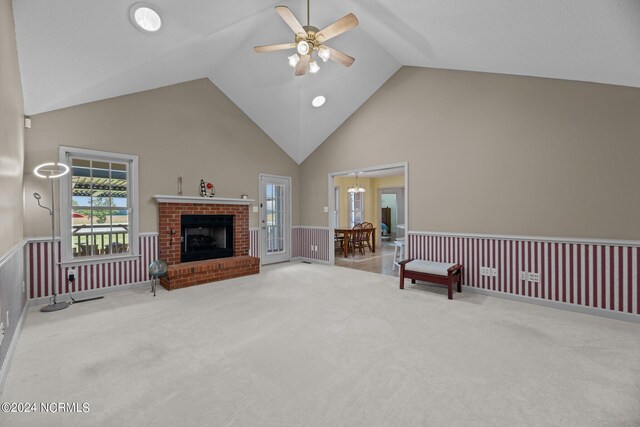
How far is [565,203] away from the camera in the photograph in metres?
3.22

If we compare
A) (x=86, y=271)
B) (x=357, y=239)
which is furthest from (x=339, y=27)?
(x=357, y=239)

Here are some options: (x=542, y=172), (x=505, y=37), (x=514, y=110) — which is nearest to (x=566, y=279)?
(x=542, y=172)

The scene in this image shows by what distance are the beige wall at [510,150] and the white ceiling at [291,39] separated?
0.27m

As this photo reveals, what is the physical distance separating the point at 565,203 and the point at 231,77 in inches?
204

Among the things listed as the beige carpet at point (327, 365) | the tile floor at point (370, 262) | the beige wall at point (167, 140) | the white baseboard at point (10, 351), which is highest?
the beige wall at point (167, 140)

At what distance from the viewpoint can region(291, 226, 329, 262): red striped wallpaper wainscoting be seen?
6.13m

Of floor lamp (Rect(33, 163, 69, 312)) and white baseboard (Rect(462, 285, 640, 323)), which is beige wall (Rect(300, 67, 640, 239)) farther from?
floor lamp (Rect(33, 163, 69, 312))

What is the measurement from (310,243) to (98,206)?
394 centimetres

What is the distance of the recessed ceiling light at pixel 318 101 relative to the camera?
16.8 feet

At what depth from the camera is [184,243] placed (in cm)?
472

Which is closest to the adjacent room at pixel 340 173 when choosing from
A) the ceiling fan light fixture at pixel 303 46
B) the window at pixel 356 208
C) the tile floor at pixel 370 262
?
the ceiling fan light fixture at pixel 303 46

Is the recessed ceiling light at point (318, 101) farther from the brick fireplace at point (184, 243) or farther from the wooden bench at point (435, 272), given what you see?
the wooden bench at point (435, 272)

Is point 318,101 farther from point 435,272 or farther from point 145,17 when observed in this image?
point 435,272

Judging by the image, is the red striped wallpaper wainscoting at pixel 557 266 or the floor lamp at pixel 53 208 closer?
the red striped wallpaper wainscoting at pixel 557 266
